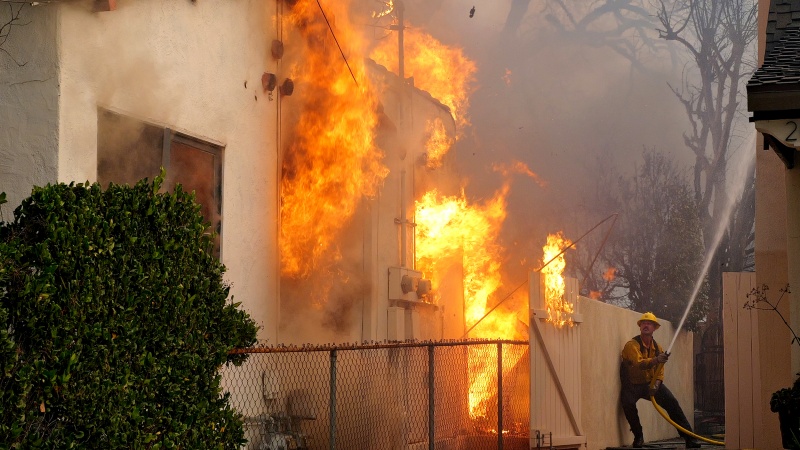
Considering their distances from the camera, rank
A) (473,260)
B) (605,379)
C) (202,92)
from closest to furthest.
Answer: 1. (202,92)
2. (605,379)
3. (473,260)

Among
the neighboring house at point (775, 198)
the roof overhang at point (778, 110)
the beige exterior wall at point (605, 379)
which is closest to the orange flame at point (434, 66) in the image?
the beige exterior wall at point (605, 379)

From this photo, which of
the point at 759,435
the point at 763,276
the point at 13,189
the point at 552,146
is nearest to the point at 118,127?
the point at 13,189

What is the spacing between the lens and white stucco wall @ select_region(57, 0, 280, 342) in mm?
8469

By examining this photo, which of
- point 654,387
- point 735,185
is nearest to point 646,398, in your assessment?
point 654,387

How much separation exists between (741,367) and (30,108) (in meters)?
9.03

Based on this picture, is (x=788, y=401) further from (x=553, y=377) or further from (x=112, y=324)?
(x=112, y=324)

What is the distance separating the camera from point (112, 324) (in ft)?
20.8

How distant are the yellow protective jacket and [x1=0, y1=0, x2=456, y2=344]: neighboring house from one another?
3.01 metres

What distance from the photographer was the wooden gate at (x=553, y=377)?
1188 centimetres

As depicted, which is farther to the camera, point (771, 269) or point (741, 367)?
point (741, 367)

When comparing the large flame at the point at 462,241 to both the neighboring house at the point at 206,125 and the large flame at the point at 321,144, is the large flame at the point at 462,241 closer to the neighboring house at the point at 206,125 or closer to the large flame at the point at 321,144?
the neighboring house at the point at 206,125

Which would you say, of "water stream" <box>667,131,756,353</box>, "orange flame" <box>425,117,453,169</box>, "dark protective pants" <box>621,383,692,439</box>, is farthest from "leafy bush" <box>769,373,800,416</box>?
"water stream" <box>667,131,756,353</box>

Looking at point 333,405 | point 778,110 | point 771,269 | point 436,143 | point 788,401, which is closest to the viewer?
point 778,110

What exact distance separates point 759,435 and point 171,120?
7.81 m
